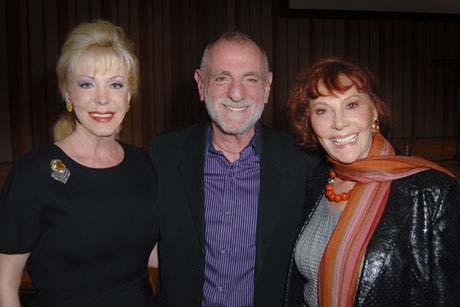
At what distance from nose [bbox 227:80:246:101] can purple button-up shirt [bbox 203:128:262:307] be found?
305mm

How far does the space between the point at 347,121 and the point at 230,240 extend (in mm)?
649

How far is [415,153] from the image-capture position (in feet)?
26.9

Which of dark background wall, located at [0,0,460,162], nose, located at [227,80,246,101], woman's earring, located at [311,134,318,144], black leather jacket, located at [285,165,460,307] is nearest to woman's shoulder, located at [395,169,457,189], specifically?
black leather jacket, located at [285,165,460,307]

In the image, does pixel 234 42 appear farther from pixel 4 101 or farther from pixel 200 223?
pixel 4 101

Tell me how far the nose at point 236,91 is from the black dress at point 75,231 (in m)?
0.57

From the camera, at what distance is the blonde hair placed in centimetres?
170

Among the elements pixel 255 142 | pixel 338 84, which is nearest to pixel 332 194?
pixel 338 84

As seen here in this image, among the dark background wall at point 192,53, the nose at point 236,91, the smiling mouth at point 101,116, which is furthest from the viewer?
the dark background wall at point 192,53

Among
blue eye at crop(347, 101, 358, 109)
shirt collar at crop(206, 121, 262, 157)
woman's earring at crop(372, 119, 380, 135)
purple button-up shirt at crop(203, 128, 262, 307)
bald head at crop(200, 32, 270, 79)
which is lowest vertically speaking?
purple button-up shirt at crop(203, 128, 262, 307)

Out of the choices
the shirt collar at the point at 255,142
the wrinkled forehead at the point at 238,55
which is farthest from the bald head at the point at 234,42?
the shirt collar at the point at 255,142

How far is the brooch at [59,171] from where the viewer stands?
163 cm

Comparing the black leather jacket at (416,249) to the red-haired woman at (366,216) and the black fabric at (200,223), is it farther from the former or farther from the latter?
the black fabric at (200,223)

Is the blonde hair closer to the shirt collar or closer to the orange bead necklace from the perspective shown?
the shirt collar

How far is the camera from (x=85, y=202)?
1.66m
